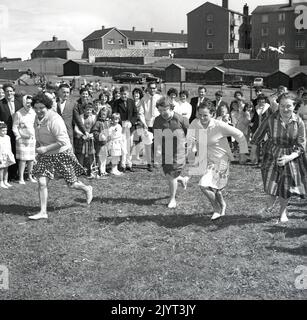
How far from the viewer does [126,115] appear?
11992mm

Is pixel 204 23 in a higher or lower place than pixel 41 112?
higher

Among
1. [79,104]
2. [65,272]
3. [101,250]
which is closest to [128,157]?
[79,104]

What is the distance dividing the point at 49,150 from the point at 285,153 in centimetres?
352

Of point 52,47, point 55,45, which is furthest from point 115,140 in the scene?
point 55,45

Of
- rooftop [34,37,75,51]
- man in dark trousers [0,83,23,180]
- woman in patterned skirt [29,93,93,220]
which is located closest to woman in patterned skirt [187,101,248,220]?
woman in patterned skirt [29,93,93,220]

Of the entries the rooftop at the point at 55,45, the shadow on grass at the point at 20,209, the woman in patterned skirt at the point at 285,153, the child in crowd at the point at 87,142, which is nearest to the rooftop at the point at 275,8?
the rooftop at the point at 55,45

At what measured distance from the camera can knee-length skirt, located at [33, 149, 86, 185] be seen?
304 inches

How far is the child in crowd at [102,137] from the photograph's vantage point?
444 inches

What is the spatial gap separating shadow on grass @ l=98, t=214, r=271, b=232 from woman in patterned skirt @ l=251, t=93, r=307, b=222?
0.62 meters

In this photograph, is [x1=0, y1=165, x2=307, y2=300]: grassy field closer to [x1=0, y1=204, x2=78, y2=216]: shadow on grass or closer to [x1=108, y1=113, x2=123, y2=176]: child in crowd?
[x1=0, y1=204, x2=78, y2=216]: shadow on grass

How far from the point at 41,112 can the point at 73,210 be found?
189cm

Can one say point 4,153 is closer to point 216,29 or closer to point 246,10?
point 216,29

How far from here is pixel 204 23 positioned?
79125 mm

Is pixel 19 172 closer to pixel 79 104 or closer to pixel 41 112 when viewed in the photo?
pixel 79 104
